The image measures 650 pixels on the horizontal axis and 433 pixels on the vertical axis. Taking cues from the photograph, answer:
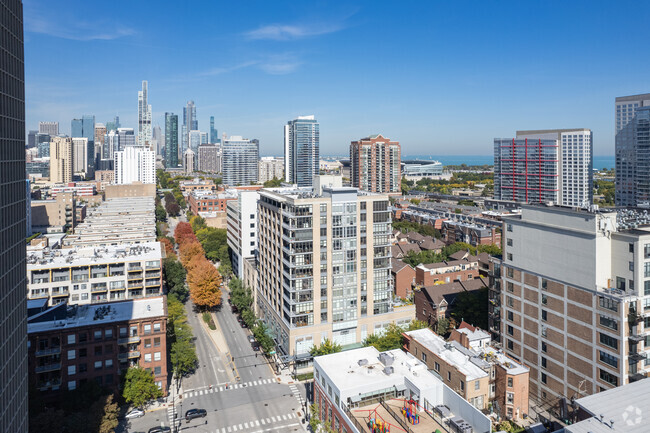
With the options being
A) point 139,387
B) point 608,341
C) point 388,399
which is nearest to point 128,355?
point 139,387

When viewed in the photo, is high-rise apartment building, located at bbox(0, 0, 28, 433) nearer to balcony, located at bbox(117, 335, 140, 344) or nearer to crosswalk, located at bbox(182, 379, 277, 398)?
balcony, located at bbox(117, 335, 140, 344)

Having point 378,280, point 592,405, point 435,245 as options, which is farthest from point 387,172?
point 592,405

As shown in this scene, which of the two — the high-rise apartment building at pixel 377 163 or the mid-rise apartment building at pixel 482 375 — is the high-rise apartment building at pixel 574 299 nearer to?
the mid-rise apartment building at pixel 482 375

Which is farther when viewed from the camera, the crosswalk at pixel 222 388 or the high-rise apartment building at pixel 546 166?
the high-rise apartment building at pixel 546 166

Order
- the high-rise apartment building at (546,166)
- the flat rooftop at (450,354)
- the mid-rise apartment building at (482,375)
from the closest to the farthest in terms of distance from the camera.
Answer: the mid-rise apartment building at (482,375)
the flat rooftop at (450,354)
the high-rise apartment building at (546,166)

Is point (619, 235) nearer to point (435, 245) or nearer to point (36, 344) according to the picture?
point (36, 344)

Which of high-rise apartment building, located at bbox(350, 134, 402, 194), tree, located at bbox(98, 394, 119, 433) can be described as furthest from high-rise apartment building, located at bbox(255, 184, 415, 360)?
high-rise apartment building, located at bbox(350, 134, 402, 194)

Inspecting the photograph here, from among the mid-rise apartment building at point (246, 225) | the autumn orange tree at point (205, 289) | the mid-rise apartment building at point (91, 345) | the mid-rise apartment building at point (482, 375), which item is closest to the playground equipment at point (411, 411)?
the mid-rise apartment building at point (482, 375)
